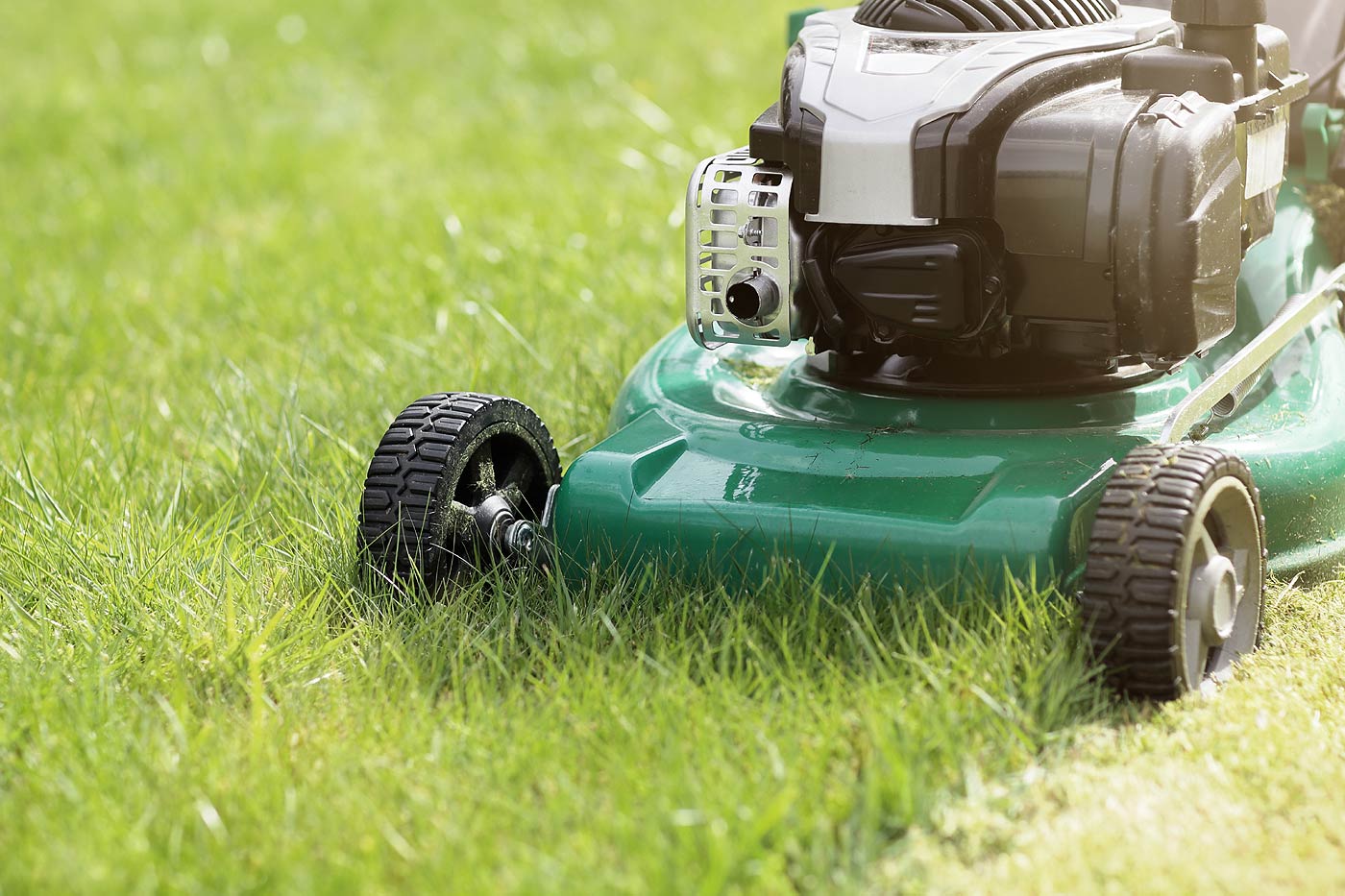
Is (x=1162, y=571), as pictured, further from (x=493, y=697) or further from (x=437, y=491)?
(x=437, y=491)

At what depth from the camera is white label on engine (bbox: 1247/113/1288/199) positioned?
231cm

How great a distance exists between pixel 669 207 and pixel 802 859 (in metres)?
3.21

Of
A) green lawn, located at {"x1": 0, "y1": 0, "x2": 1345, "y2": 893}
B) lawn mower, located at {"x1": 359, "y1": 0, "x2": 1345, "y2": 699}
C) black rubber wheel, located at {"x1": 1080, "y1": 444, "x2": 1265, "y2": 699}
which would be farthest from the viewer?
lawn mower, located at {"x1": 359, "y1": 0, "x2": 1345, "y2": 699}

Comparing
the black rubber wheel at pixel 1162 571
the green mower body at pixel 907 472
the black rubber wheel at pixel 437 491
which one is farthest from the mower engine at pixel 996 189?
the black rubber wheel at pixel 437 491

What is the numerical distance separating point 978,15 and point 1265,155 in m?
0.47

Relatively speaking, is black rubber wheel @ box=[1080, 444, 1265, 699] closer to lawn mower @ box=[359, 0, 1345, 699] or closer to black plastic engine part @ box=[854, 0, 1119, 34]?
lawn mower @ box=[359, 0, 1345, 699]

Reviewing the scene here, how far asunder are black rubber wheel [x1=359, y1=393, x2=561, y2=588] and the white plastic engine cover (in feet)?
1.85

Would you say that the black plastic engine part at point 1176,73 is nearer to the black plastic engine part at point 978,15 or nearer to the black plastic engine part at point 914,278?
the black plastic engine part at point 978,15

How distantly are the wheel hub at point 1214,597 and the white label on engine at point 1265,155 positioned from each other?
0.58 meters

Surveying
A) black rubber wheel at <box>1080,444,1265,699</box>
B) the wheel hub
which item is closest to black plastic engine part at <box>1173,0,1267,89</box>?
black rubber wheel at <box>1080,444,1265,699</box>

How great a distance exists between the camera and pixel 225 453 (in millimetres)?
3055

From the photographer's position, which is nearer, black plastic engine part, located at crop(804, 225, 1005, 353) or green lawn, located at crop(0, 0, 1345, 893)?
green lawn, located at crop(0, 0, 1345, 893)

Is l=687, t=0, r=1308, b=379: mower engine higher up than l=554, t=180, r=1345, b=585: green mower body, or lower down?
higher up

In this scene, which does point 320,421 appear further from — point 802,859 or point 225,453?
point 802,859
